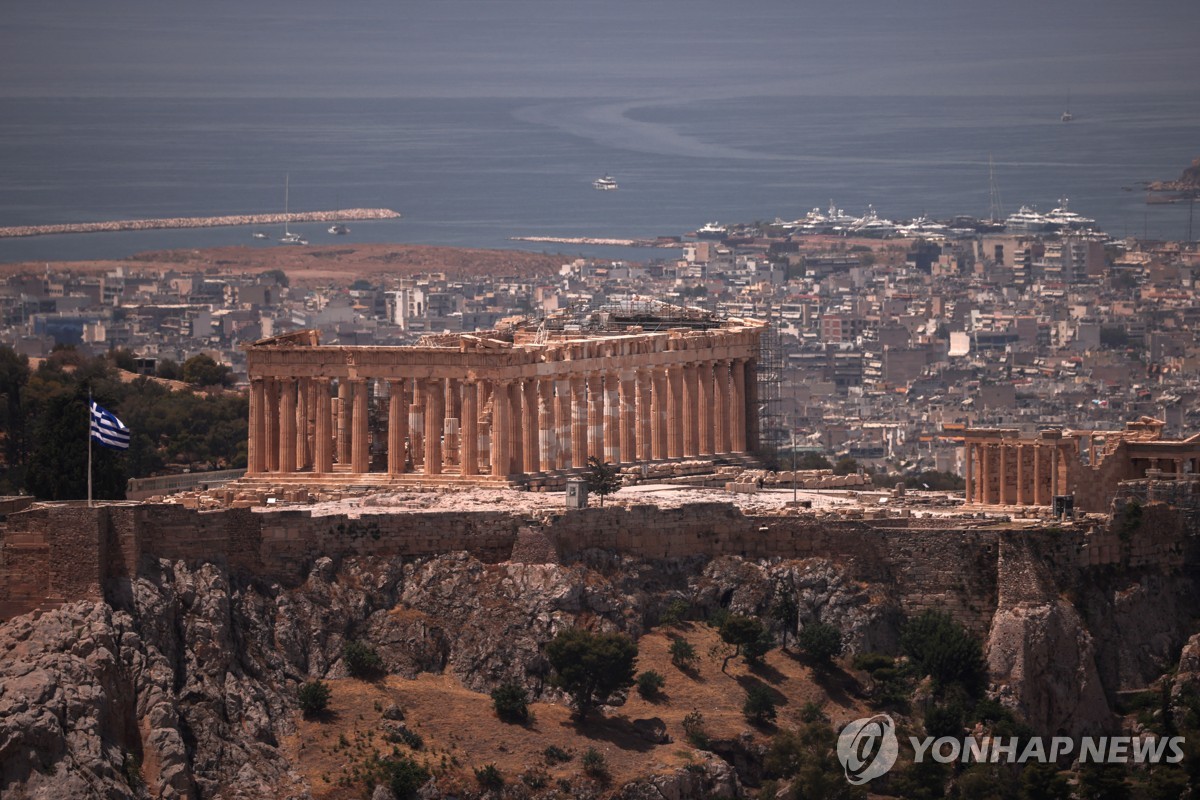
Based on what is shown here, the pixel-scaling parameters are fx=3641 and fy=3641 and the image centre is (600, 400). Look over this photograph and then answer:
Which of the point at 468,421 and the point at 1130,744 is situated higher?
the point at 468,421

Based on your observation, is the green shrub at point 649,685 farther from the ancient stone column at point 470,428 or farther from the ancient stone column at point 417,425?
the ancient stone column at point 417,425

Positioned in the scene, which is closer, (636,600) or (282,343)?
(636,600)

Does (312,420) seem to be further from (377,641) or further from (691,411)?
(377,641)

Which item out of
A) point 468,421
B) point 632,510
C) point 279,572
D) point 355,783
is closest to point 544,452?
point 468,421

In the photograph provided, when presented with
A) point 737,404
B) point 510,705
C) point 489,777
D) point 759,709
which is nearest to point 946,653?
point 759,709

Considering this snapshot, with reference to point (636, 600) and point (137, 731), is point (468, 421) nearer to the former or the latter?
point (636, 600)

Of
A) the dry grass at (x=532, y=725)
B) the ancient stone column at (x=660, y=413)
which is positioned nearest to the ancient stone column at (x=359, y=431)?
the ancient stone column at (x=660, y=413)
